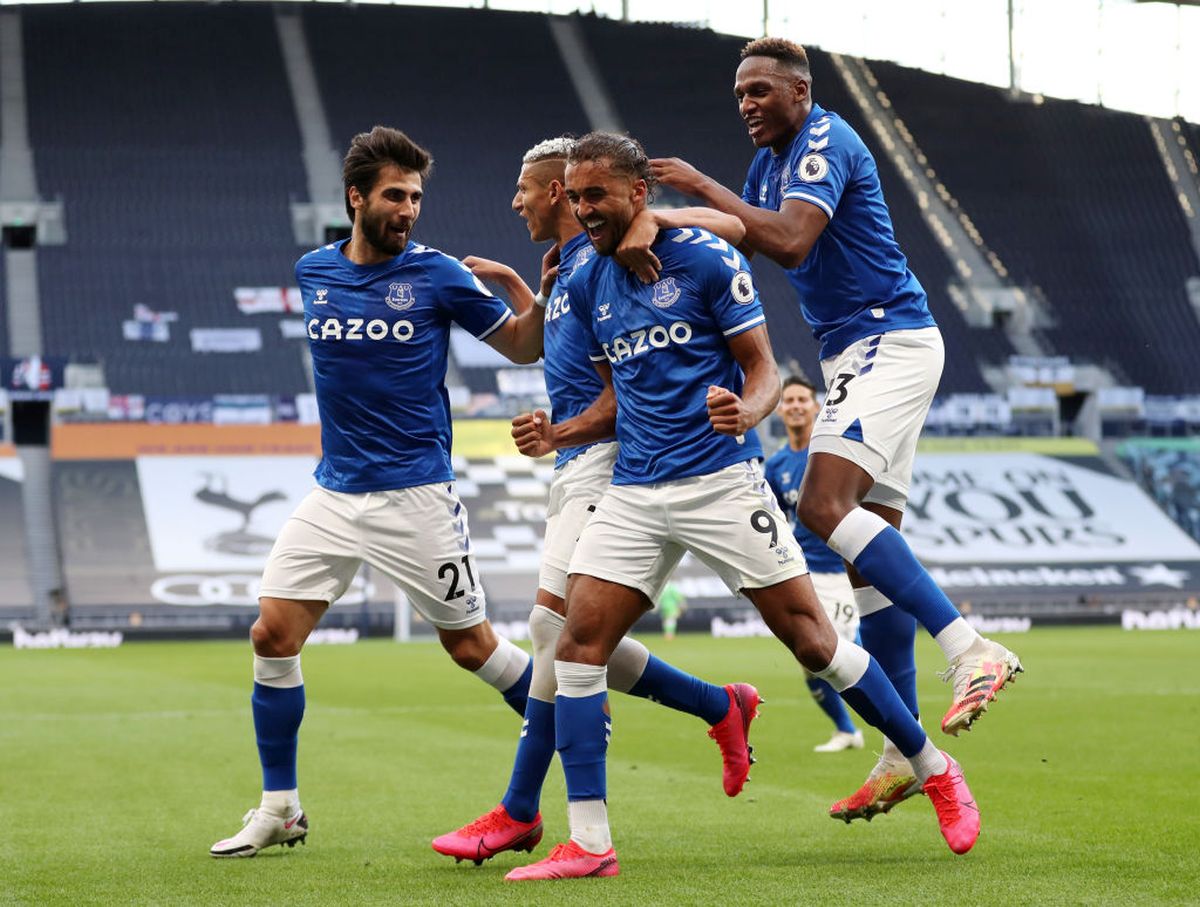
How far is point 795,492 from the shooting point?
11.3m

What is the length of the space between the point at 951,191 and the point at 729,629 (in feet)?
55.7

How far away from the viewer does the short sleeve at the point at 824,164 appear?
18.7 ft

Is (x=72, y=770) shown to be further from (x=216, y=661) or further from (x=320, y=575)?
(x=216, y=661)

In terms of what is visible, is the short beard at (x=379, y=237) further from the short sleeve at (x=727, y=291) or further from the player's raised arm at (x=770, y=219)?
the short sleeve at (x=727, y=291)

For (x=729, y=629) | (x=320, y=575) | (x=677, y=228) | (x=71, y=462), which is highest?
(x=677, y=228)

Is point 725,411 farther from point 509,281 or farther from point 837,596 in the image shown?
point 837,596

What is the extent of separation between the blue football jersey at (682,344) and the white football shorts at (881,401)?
45 centimetres

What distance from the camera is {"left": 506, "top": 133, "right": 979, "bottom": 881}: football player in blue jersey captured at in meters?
5.46

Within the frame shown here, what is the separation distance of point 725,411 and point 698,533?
1.83ft

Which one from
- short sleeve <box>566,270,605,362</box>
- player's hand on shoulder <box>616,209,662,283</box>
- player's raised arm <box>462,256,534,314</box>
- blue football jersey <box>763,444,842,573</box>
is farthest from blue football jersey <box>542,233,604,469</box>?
blue football jersey <box>763,444,842,573</box>

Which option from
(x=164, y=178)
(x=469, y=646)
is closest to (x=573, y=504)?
(x=469, y=646)

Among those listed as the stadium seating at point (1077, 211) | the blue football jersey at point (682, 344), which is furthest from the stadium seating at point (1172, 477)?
the blue football jersey at point (682, 344)

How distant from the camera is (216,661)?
928 inches

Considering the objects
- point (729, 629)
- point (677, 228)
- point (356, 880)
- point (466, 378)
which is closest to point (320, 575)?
point (356, 880)
